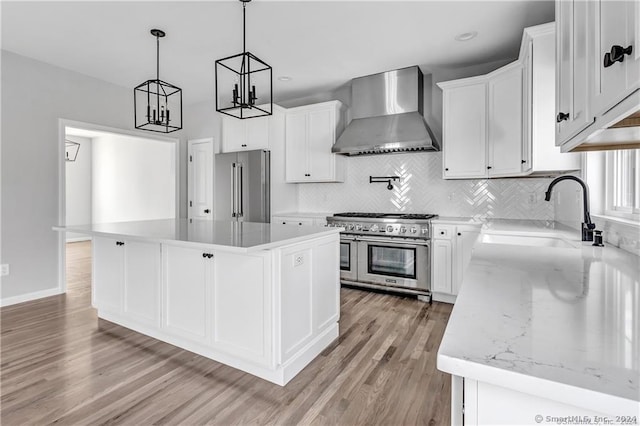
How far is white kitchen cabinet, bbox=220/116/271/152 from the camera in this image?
470 centimetres

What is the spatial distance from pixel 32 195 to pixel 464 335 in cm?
476

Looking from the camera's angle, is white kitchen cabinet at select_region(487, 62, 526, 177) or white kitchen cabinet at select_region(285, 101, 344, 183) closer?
white kitchen cabinet at select_region(487, 62, 526, 177)

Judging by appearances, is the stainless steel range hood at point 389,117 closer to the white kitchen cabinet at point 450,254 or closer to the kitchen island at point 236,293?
the white kitchen cabinet at point 450,254

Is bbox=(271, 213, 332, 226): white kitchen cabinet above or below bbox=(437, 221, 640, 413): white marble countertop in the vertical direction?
above

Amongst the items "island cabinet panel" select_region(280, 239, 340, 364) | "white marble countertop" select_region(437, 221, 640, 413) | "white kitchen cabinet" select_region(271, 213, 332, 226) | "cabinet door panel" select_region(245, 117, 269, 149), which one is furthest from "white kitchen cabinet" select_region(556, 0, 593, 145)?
"cabinet door panel" select_region(245, 117, 269, 149)

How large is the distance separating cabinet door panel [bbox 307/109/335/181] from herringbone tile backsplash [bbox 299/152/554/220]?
38 cm

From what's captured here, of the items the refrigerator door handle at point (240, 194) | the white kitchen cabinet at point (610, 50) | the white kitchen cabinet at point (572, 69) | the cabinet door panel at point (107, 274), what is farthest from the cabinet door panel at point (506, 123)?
the cabinet door panel at point (107, 274)

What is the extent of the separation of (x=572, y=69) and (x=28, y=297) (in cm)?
513

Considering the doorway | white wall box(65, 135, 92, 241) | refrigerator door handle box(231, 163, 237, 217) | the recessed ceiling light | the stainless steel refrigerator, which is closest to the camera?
the recessed ceiling light

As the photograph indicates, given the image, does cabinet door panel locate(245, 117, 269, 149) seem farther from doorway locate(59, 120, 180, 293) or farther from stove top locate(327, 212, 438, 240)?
stove top locate(327, 212, 438, 240)

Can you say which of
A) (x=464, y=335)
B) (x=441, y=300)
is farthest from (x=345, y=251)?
(x=464, y=335)

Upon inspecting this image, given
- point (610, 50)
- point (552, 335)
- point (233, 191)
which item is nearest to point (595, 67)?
point (610, 50)

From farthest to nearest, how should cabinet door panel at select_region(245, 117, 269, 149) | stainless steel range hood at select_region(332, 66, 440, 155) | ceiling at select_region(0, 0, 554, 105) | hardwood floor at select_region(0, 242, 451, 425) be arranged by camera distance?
1. cabinet door panel at select_region(245, 117, 269, 149)
2. stainless steel range hood at select_region(332, 66, 440, 155)
3. ceiling at select_region(0, 0, 554, 105)
4. hardwood floor at select_region(0, 242, 451, 425)

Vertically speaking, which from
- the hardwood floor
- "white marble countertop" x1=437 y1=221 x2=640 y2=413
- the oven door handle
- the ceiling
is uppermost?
the ceiling
